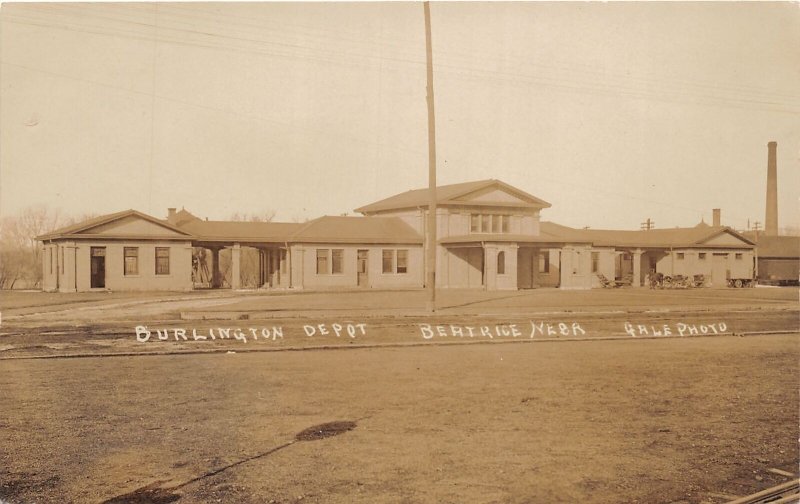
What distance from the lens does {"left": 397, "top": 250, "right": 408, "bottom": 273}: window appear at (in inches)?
1599

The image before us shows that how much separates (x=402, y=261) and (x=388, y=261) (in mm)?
911

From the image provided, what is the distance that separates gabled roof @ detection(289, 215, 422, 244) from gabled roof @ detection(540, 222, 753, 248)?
438 inches

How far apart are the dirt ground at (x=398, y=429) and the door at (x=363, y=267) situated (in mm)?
26716

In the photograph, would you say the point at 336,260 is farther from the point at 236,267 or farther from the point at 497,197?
the point at 497,197

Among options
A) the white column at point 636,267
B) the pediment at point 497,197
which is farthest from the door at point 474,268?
the white column at point 636,267

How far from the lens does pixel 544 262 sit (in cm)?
4753

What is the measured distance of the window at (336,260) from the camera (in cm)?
3912

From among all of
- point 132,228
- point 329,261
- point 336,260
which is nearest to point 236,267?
point 329,261

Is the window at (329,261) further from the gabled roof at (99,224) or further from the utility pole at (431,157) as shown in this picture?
the utility pole at (431,157)

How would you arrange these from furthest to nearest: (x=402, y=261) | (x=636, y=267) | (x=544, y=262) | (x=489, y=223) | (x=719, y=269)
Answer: (x=719, y=269) < (x=544, y=262) < (x=636, y=267) < (x=489, y=223) < (x=402, y=261)

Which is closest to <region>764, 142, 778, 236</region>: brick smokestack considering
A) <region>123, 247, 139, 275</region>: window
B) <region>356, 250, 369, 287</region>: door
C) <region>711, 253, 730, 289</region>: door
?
<region>711, 253, 730, 289</region>: door

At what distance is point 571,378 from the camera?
11.1m

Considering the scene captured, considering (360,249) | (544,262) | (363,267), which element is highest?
(360,249)

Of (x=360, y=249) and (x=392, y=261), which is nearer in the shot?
(x=360, y=249)
